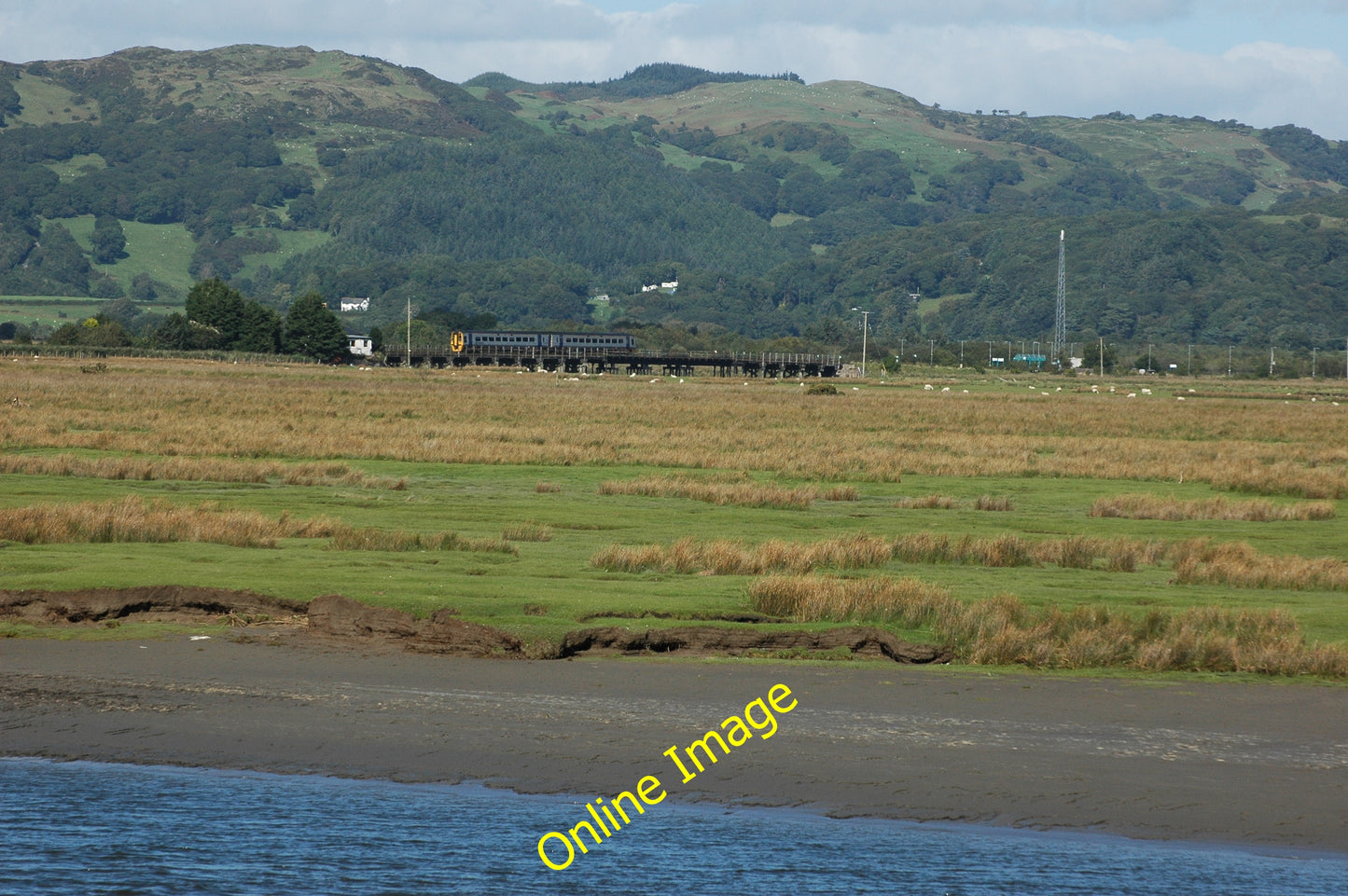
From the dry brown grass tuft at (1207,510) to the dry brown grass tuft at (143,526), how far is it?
1817 centimetres

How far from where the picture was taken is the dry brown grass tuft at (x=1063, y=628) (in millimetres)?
16047

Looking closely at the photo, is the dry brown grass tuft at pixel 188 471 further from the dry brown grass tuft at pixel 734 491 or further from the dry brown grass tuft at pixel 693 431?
the dry brown grass tuft at pixel 734 491

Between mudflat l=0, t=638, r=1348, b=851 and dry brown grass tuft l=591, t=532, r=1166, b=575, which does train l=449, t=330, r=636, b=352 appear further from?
mudflat l=0, t=638, r=1348, b=851

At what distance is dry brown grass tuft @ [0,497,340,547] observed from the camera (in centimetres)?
2209

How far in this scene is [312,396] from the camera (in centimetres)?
7844

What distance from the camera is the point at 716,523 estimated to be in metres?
28.3

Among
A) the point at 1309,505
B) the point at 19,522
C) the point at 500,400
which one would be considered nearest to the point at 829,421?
the point at 500,400

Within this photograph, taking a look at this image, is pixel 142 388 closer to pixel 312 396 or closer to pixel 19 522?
pixel 312 396

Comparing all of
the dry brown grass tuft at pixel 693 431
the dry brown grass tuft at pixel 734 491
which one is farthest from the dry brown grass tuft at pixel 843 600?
the dry brown grass tuft at pixel 693 431

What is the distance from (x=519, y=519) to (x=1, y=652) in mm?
13277

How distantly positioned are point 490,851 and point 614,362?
16935 cm

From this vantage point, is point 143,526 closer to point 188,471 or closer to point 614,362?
point 188,471

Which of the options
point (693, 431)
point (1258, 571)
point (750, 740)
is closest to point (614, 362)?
point (693, 431)

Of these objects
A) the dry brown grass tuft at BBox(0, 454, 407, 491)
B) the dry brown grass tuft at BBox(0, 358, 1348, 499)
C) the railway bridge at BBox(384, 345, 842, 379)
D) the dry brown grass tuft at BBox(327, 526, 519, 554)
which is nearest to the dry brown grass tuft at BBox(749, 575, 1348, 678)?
the dry brown grass tuft at BBox(327, 526, 519, 554)
